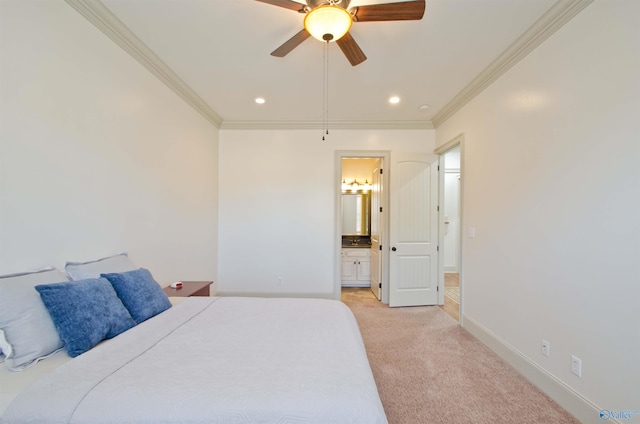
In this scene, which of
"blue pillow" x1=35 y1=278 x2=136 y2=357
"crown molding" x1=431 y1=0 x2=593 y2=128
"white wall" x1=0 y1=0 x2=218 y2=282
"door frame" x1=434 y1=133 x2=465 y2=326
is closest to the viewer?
"blue pillow" x1=35 y1=278 x2=136 y2=357

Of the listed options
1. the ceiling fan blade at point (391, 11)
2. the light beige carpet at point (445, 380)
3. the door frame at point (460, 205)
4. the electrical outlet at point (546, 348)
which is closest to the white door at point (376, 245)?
the door frame at point (460, 205)

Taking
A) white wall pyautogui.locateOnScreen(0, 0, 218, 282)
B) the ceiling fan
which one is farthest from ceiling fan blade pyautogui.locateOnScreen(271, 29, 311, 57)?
white wall pyautogui.locateOnScreen(0, 0, 218, 282)

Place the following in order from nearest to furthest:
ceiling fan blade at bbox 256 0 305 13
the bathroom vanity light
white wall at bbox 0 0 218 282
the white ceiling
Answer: white wall at bbox 0 0 218 282, ceiling fan blade at bbox 256 0 305 13, the white ceiling, the bathroom vanity light

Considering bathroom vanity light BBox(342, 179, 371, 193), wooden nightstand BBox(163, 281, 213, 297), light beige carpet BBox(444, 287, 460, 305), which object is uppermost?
bathroom vanity light BBox(342, 179, 371, 193)

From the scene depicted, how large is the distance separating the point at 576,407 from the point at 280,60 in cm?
352

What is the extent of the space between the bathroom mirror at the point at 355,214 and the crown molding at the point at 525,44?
2.67m

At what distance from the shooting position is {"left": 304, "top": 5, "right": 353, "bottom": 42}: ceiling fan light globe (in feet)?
4.97

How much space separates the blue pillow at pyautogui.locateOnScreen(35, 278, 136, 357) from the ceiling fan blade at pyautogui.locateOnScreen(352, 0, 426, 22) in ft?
7.26

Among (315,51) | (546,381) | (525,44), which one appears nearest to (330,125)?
(315,51)

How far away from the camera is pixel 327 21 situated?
61.0 inches

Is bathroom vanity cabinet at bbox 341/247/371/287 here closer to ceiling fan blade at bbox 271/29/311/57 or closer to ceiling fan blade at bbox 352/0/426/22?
ceiling fan blade at bbox 271/29/311/57

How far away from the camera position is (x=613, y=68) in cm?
156

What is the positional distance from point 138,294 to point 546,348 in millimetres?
2984

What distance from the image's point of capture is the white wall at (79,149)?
142 centimetres
